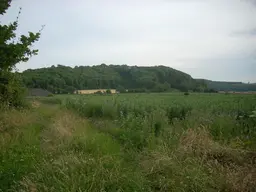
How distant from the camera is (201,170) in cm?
428

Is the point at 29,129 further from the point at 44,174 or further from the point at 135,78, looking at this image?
the point at 135,78

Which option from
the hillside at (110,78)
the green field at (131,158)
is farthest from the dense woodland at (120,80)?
the green field at (131,158)

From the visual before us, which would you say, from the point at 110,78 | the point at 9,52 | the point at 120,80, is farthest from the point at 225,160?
the point at 120,80

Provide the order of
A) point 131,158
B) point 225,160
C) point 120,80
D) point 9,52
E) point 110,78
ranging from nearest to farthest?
point 225,160 → point 131,158 → point 9,52 → point 110,78 → point 120,80

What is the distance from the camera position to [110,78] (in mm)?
76312

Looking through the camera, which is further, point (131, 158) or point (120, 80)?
point (120, 80)

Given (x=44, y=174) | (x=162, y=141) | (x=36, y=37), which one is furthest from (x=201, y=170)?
(x=36, y=37)

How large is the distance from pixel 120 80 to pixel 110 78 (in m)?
7.25

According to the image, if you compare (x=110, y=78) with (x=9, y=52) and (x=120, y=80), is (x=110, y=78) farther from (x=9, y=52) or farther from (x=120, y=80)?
(x=9, y=52)

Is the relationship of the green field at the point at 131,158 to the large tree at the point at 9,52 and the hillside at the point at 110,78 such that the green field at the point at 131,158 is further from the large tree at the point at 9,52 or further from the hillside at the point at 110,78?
the hillside at the point at 110,78

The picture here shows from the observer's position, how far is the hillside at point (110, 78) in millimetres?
53206

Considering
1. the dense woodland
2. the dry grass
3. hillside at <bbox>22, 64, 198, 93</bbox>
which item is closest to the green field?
the dry grass

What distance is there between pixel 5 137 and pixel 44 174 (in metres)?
3.05

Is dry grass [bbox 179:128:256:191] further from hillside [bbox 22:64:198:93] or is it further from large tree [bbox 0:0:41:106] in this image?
hillside [bbox 22:64:198:93]
